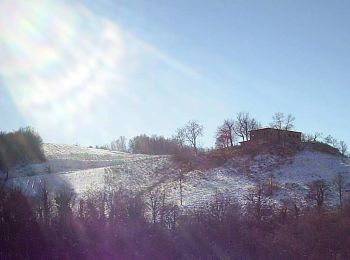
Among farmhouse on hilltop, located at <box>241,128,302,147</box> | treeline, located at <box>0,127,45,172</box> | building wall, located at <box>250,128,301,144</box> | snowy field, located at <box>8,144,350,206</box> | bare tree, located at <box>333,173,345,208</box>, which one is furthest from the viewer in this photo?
treeline, located at <box>0,127,45,172</box>

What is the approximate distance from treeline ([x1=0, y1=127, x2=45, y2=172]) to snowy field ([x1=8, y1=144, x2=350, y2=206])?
270 inches

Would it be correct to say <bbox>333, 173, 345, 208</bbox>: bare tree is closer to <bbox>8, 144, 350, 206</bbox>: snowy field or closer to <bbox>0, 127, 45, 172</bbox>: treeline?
<bbox>8, 144, 350, 206</bbox>: snowy field

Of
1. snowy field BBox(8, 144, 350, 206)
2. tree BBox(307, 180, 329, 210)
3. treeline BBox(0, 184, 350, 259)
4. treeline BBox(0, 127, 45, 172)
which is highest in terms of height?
treeline BBox(0, 127, 45, 172)

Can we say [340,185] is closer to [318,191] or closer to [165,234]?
[318,191]

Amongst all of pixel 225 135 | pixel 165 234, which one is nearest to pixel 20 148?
pixel 225 135

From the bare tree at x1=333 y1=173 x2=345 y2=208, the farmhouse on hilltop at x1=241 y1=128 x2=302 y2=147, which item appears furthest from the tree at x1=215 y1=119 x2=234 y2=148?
the bare tree at x1=333 y1=173 x2=345 y2=208

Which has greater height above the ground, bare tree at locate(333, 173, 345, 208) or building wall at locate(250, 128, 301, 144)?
building wall at locate(250, 128, 301, 144)

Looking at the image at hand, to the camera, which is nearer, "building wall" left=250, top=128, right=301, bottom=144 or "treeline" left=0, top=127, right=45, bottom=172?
"building wall" left=250, top=128, right=301, bottom=144

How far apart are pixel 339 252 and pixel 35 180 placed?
5313 centimetres

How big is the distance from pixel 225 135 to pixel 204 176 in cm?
2182

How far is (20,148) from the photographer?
307ft

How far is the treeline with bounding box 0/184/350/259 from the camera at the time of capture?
28031 mm

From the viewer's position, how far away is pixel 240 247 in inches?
1187

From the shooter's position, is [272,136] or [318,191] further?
[272,136]
